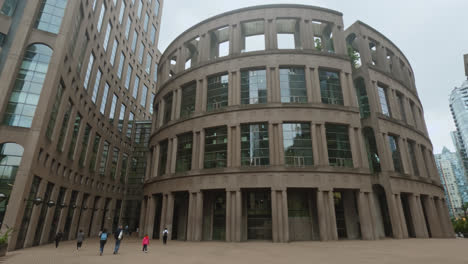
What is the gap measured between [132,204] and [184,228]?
2426 cm

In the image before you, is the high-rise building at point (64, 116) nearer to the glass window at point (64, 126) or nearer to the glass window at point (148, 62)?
the glass window at point (64, 126)

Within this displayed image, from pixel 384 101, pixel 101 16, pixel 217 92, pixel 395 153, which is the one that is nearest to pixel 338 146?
pixel 395 153

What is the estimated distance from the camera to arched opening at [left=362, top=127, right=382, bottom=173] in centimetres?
2998

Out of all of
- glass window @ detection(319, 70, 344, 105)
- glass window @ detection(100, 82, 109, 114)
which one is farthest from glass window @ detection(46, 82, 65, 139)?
glass window @ detection(319, 70, 344, 105)

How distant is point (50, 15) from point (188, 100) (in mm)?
15869

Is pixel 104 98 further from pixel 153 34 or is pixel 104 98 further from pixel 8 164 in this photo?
pixel 153 34

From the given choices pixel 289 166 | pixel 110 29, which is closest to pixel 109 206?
pixel 110 29

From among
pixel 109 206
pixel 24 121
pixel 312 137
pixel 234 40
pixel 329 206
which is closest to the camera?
pixel 24 121

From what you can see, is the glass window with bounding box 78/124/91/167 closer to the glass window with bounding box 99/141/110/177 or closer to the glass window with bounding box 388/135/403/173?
the glass window with bounding box 99/141/110/177

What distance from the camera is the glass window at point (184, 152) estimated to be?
1142 inches

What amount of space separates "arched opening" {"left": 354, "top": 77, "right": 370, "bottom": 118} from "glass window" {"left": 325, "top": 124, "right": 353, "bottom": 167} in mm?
6581

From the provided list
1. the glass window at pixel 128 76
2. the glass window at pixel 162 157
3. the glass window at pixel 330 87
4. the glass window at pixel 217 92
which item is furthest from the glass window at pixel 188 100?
the glass window at pixel 128 76

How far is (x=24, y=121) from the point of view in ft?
67.8

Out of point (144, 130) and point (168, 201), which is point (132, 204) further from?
point (168, 201)
